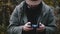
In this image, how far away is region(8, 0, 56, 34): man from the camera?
12.1 feet

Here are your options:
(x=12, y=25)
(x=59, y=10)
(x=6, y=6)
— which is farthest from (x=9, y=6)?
(x=12, y=25)


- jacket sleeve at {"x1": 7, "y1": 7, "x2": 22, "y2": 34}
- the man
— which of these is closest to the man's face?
the man

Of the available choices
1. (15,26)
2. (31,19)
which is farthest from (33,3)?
(15,26)

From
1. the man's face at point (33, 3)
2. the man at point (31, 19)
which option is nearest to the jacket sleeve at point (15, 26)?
the man at point (31, 19)

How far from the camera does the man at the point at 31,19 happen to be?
370cm

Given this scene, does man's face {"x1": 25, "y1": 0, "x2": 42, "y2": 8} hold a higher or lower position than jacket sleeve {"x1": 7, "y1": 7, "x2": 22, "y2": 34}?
higher

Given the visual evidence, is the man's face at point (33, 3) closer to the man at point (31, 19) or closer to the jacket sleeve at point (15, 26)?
the man at point (31, 19)

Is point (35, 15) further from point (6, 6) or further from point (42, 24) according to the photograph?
point (6, 6)

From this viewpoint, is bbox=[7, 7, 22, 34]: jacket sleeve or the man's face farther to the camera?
bbox=[7, 7, 22, 34]: jacket sleeve

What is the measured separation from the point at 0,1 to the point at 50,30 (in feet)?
8.66

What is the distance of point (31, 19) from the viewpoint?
3736 mm

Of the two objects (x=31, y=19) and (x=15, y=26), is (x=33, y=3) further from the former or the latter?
(x=15, y=26)

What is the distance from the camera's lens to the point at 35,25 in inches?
145

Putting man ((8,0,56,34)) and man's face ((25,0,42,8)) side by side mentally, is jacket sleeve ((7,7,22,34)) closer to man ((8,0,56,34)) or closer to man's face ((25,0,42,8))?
man ((8,0,56,34))
